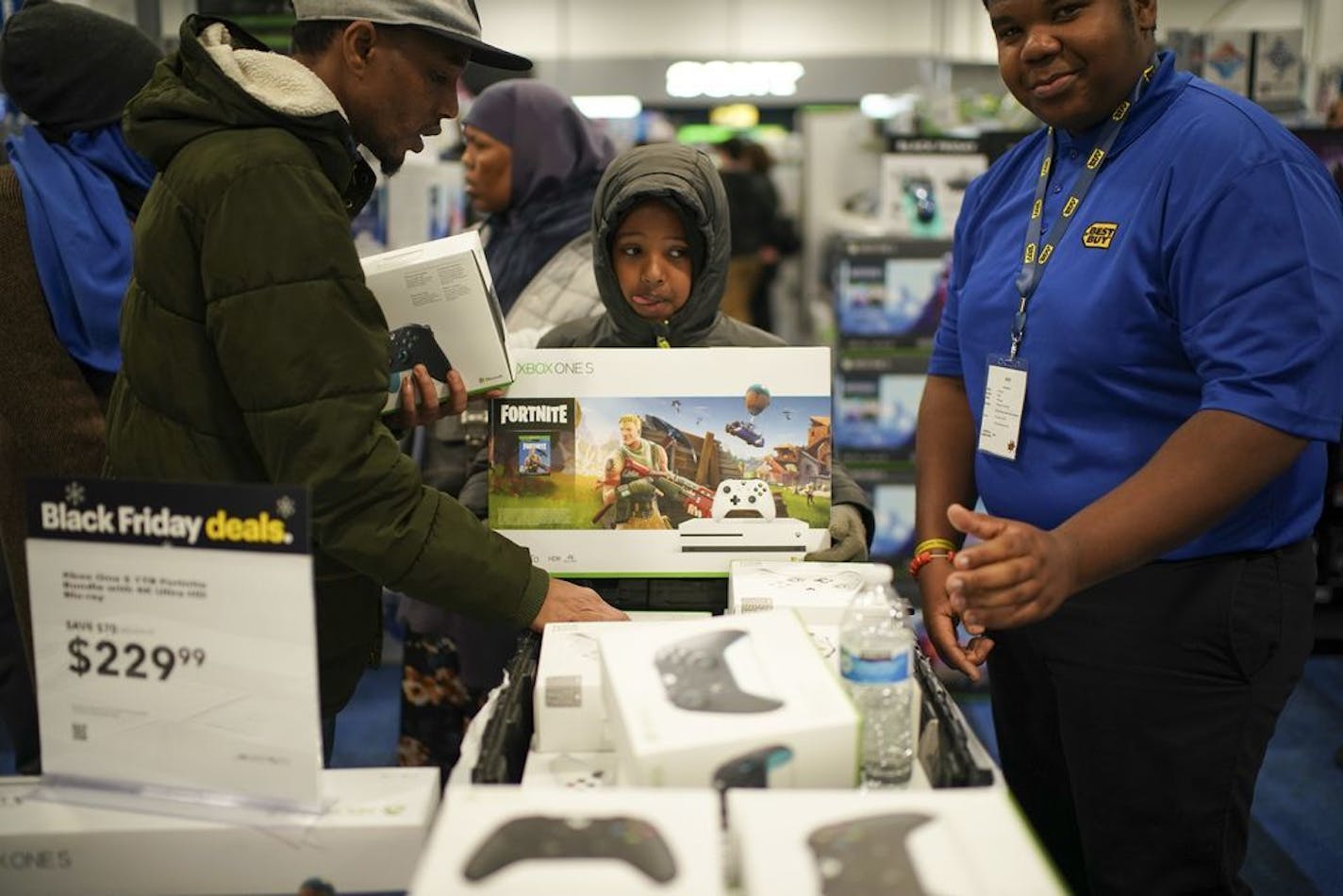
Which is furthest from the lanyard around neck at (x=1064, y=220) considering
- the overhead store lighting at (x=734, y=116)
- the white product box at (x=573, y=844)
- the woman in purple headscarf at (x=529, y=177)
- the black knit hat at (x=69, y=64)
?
the overhead store lighting at (x=734, y=116)

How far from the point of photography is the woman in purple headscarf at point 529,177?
3096 mm

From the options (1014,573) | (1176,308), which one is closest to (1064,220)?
(1176,308)

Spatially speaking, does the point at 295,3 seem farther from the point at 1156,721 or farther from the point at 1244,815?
A: the point at 1244,815

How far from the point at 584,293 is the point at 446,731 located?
3.39ft

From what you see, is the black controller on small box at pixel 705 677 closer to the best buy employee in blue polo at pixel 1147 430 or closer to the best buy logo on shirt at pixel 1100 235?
the best buy employee in blue polo at pixel 1147 430

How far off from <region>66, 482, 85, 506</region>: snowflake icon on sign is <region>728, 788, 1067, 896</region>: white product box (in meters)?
0.74

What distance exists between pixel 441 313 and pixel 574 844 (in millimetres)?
1018

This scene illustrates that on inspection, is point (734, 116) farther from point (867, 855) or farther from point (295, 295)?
point (867, 855)

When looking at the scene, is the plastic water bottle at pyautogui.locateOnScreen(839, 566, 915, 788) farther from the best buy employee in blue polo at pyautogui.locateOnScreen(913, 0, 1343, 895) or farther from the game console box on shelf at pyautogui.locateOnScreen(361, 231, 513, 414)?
the game console box on shelf at pyautogui.locateOnScreen(361, 231, 513, 414)

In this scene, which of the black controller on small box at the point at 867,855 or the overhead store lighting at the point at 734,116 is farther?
the overhead store lighting at the point at 734,116

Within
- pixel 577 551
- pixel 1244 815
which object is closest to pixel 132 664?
pixel 577 551

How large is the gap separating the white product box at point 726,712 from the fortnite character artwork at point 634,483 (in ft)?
1.66

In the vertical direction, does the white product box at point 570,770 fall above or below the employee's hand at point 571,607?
below

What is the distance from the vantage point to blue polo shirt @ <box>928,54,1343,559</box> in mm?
1428
